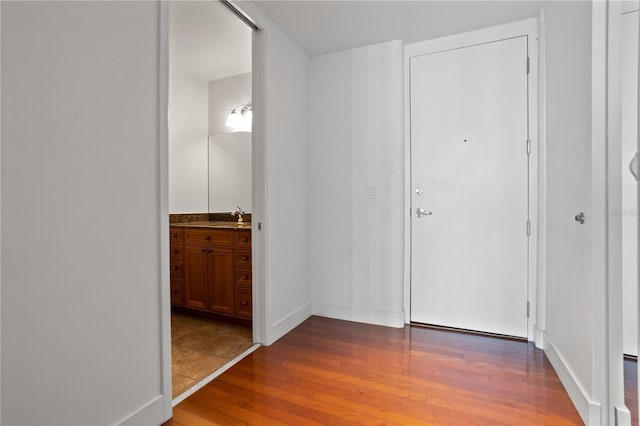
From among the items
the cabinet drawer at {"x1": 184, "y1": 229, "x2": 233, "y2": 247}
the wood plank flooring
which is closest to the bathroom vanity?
the cabinet drawer at {"x1": 184, "y1": 229, "x2": 233, "y2": 247}

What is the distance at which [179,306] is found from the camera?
10.1 ft

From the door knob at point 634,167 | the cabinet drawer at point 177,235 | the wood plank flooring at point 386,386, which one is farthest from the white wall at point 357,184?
the door knob at point 634,167

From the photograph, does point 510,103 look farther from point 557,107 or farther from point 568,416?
point 568,416

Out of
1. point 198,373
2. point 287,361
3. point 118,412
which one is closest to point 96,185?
point 118,412

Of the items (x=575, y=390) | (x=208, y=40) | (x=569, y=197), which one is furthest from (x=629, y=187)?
(x=208, y=40)

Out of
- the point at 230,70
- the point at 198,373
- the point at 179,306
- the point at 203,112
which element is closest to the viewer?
the point at 198,373

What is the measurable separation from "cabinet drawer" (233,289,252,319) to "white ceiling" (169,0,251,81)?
6.93ft

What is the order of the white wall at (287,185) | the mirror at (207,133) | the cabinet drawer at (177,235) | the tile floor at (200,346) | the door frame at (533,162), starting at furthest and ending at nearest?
the mirror at (207,133) → the cabinet drawer at (177,235) → the white wall at (287,185) → the door frame at (533,162) → the tile floor at (200,346)

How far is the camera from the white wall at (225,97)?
3639 millimetres

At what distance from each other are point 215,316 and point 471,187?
250 cm

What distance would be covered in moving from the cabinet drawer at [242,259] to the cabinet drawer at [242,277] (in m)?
0.04

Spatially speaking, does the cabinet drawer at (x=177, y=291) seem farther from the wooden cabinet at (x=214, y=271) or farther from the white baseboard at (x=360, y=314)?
the white baseboard at (x=360, y=314)

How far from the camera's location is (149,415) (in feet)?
4.87

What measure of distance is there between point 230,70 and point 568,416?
3.95 m
